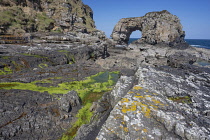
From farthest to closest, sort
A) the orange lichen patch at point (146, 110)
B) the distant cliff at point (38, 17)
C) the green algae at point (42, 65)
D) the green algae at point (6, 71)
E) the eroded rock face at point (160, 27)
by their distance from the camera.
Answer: the eroded rock face at point (160, 27) → the distant cliff at point (38, 17) → the green algae at point (42, 65) → the green algae at point (6, 71) → the orange lichen patch at point (146, 110)

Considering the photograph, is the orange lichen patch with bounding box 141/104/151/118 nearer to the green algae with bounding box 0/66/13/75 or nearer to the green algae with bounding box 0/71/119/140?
the green algae with bounding box 0/71/119/140

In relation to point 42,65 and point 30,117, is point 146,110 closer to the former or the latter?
point 30,117

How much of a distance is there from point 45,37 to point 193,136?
5348 cm

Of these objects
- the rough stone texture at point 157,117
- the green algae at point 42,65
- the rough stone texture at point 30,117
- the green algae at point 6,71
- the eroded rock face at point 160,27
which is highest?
the eroded rock face at point 160,27

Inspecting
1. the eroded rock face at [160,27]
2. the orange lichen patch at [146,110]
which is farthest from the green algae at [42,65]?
the eroded rock face at [160,27]

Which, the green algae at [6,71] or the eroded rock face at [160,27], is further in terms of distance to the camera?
the eroded rock face at [160,27]

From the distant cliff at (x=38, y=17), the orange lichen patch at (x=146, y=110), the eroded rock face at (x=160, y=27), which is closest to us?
the orange lichen patch at (x=146, y=110)

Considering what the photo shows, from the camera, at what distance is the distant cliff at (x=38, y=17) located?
5432 centimetres

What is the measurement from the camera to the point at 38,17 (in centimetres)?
7050

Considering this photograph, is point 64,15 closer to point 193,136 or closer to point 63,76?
point 63,76

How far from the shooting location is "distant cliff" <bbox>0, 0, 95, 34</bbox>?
54.3 metres

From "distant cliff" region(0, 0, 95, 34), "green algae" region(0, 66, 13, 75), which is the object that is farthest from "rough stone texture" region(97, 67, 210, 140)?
"distant cliff" region(0, 0, 95, 34)

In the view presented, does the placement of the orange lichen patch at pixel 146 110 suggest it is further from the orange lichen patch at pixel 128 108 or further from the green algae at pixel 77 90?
the green algae at pixel 77 90

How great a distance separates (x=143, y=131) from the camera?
5891 mm
